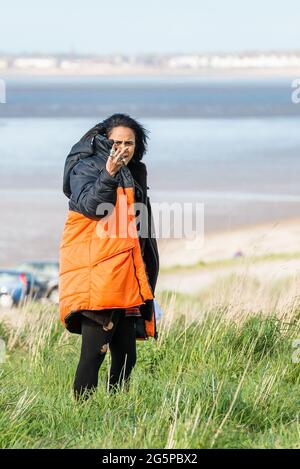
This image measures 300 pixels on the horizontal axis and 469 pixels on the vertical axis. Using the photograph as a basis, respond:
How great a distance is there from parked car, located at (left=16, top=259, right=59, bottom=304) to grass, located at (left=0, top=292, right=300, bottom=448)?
9.48 m

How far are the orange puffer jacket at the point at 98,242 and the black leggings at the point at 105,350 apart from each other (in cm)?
12

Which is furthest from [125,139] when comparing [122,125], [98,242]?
[98,242]

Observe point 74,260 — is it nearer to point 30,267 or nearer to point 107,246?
point 107,246

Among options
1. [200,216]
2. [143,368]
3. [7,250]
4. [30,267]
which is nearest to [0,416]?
[143,368]

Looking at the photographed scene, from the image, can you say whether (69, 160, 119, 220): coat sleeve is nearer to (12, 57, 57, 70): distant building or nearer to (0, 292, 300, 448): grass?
(0, 292, 300, 448): grass

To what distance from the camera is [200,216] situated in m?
22.3

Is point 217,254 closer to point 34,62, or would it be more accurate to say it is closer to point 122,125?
point 122,125

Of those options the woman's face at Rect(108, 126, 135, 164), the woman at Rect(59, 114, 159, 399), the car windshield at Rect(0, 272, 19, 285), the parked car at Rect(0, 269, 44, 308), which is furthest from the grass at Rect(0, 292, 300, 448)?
the car windshield at Rect(0, 272, 19, 285)

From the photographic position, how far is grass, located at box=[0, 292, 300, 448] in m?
4.95

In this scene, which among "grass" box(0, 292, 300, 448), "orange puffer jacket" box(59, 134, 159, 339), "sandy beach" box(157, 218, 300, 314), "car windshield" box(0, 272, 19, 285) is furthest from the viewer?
"sandy beach" box(157, 218, 300, 314)

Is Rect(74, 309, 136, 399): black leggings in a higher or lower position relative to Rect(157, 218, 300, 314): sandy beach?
higher

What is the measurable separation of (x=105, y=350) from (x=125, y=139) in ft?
3.39

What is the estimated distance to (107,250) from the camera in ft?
17.6
